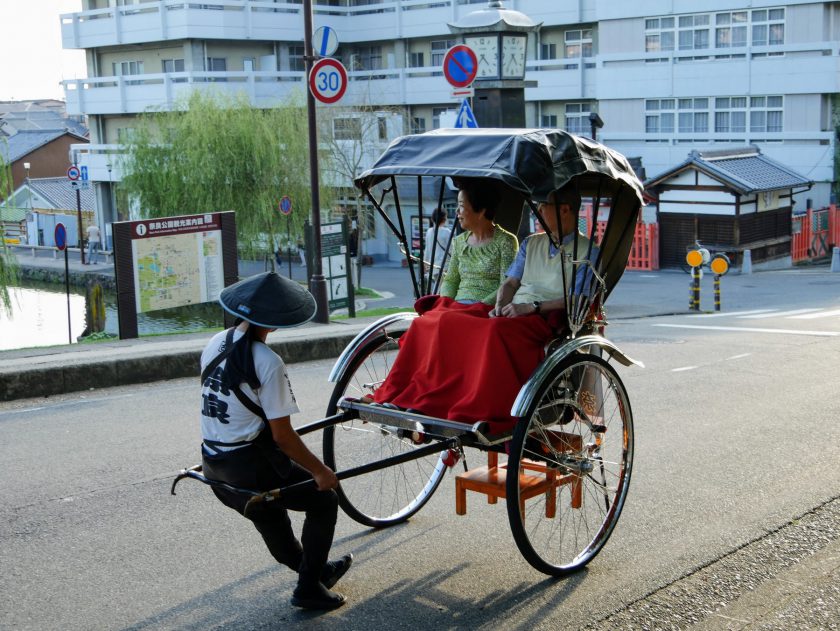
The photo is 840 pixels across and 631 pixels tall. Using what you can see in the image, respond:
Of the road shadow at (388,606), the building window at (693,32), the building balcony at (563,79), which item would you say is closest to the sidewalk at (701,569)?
the road shadow at (388,606)

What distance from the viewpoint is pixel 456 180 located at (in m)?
6.63

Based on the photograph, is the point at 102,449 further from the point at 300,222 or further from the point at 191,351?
the point at 300,222

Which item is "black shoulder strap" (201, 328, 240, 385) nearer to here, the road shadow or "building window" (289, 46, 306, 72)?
the road shadow

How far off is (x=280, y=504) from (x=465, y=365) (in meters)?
1.32

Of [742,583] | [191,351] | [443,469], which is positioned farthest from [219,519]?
[191,351]

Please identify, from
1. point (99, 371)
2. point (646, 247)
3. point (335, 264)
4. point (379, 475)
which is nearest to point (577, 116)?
point (646, 247)

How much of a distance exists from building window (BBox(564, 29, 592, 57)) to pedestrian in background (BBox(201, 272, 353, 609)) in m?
42.1

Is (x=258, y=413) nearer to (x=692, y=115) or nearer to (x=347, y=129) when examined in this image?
(x=347, y=129)

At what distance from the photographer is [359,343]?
6.27 m

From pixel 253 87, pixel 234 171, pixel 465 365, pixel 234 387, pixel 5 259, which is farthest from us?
→ pixel 253 87

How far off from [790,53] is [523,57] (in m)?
25.5

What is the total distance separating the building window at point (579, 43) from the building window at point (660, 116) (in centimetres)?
424

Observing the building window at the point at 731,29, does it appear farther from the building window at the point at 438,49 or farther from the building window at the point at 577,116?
the building window at the point at 438,49

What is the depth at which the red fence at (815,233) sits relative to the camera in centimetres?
3688
